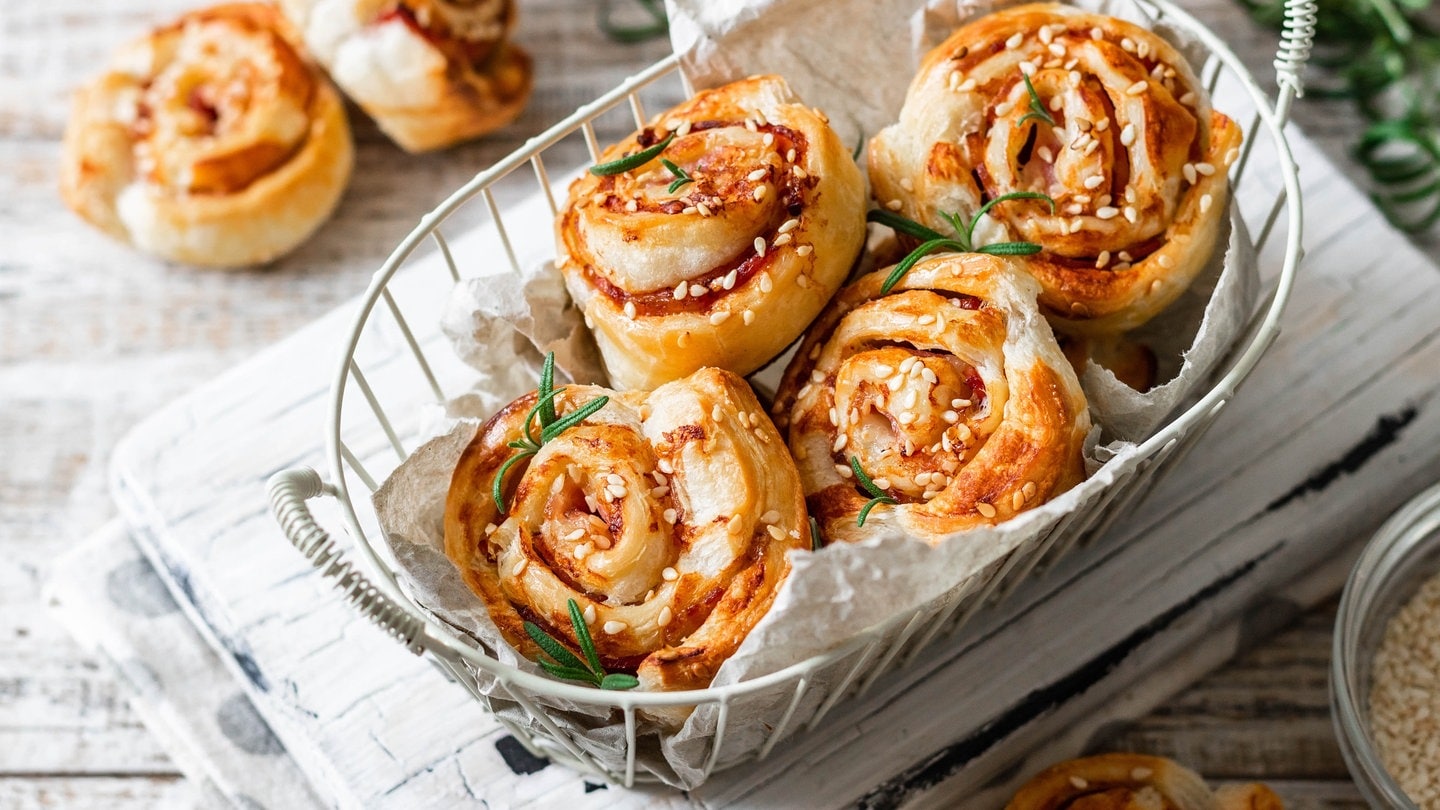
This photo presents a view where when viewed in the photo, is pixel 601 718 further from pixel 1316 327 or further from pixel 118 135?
pixel 118 135

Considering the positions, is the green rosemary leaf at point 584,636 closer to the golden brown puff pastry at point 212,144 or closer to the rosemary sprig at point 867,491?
the rosemary sprig at point 867,491

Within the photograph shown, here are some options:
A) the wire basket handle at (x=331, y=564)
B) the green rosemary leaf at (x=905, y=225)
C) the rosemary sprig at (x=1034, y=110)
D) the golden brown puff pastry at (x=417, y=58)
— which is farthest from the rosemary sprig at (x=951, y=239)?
the golden brown puff pastry at (x=417, y=58)

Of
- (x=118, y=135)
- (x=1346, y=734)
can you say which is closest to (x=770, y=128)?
(x=1346, y=734)

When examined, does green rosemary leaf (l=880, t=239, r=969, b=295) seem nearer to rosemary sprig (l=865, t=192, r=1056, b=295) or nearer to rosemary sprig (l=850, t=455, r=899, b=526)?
rosemary sprig (l=865, t=192, r=1056, b=295)

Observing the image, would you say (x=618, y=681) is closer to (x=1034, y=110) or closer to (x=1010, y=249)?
(x=1010, y=249)

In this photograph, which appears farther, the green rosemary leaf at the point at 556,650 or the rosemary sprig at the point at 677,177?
the rosemary sprig at the point at 677,177

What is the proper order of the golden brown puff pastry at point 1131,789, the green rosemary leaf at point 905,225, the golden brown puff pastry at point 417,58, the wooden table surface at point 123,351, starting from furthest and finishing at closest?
the golden brown puff pastry at point 417,58 → the wooden table surface at point 123,351 → the golden brown puff pastry at point 1131,789 → the green rosemary leaf at point 905,225

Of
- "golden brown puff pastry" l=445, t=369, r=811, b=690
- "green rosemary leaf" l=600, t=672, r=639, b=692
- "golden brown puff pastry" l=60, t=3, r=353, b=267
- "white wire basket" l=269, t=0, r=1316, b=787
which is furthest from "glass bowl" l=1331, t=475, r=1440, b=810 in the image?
"golden brown puff pastry" l=60, t=3, r=353, b=267
